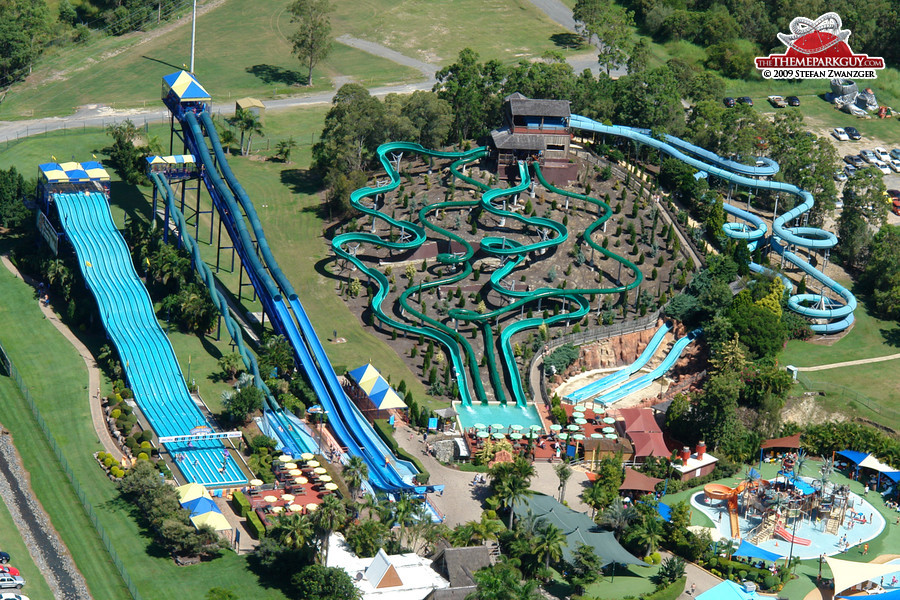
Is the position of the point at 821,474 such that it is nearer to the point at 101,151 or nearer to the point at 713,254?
the point at 713,254

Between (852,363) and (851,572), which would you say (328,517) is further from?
(852,363)

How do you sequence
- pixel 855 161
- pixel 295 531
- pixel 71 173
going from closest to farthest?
pixel 295 531
pixel 71 173
pixel 855 161

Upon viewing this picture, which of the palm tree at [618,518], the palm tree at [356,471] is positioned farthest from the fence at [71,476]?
the palm tree at [618,518]

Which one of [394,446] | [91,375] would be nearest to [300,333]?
[394,446]

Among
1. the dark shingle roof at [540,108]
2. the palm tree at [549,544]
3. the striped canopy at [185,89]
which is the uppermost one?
the striped canopy at [185,89]

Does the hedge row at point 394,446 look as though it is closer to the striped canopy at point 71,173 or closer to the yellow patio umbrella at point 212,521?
the yellow patio umbrella at point 212,521
